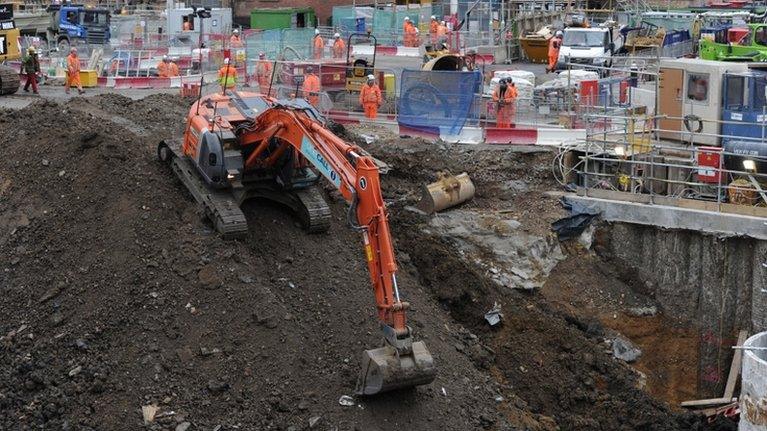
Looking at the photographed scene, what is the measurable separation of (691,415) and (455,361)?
402 cm

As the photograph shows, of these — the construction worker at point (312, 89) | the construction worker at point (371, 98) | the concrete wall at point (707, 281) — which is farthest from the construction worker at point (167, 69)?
the concrete wall at point (707, 281)

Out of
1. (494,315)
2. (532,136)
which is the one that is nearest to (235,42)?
(532,136)

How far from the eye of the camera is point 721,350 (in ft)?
69.1

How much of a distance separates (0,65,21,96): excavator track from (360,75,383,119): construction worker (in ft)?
35.2

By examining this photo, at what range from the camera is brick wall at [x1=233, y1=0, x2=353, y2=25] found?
56438 millimetres

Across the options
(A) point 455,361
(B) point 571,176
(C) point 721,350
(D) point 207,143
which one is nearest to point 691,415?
(C) point 721,350

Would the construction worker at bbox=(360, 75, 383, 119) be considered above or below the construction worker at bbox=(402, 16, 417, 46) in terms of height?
below

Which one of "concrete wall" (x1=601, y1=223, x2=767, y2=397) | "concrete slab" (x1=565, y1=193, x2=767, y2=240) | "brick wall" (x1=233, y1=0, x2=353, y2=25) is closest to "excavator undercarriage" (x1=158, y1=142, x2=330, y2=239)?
"concrete slab" (x1=565, y1=193, x2=767, y2=240)

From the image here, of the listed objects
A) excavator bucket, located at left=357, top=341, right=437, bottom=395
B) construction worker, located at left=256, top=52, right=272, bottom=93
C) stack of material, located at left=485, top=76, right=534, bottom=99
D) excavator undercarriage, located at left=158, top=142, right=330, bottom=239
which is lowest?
excavator bucket, located at left=357, top=341, right=437, bottom=395

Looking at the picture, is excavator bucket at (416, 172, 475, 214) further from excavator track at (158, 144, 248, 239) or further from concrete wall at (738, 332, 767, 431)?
concrete wall at (738, 332, 767, 431)

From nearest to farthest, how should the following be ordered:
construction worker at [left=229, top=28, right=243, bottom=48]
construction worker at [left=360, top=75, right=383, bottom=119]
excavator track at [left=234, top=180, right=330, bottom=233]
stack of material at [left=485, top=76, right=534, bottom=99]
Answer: excavator track at [left=234, top=180, right=330, bottom=233], construction worker at [left=360, top=75, right=383, bottom=119], stack of material at [left=485, top=76, right=534, bottom=99], construction worker at [left=229, top=28, right=243, bottom=48]

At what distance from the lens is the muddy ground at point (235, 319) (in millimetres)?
15680

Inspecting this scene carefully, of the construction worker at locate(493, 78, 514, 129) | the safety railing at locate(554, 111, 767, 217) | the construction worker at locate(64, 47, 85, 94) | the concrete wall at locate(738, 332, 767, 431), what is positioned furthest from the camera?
the construction worker at locate(64, 47, 85, 94)

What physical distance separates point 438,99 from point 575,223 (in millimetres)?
5749
